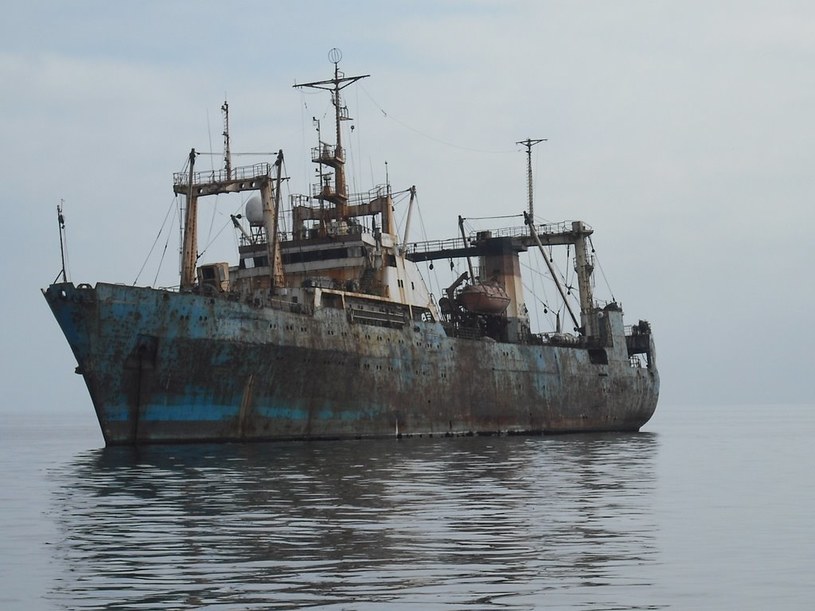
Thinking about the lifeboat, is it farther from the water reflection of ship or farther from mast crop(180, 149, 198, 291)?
the water reflection of ship

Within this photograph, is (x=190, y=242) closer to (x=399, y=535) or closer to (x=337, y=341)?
(x=337, y=341)

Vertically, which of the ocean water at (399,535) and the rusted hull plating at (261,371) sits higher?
the rusted hull plating at (261,371)

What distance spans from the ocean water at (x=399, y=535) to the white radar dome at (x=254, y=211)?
1682cm

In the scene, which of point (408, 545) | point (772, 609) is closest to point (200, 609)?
point (408, 545)

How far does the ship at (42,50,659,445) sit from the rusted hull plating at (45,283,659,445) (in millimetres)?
53

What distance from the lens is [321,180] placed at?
4747 centimetres

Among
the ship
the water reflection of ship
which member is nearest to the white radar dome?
the ship

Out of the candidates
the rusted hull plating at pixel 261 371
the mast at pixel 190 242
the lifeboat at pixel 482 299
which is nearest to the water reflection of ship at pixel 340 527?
the rusted hull plating at pixel 261 371

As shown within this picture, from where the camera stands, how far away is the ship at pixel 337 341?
3325cm

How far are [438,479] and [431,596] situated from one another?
13668mm

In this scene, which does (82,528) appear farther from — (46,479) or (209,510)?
(46,479)

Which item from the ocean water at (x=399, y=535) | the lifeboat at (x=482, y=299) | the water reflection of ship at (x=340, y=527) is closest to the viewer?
the ocean water at (x=399, y=535)

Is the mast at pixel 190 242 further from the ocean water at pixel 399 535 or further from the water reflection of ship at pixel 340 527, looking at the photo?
the ocean water at pixel 399 535

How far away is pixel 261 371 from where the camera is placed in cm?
3528
